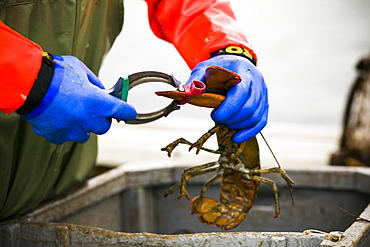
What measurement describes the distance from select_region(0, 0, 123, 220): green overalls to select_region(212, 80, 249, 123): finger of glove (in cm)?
47

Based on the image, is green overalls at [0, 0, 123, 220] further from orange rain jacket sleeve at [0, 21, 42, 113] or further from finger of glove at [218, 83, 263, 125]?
finger of glove at [218, 83, 263, 125]

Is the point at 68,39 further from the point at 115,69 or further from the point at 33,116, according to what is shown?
the point at 115,69

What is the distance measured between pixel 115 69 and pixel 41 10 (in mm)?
4766

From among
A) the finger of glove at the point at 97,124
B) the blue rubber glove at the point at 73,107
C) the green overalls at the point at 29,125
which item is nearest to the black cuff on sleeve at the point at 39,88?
the blue rubber glove at the point at 73,107

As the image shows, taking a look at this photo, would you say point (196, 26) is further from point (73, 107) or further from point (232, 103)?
point (73, 107)

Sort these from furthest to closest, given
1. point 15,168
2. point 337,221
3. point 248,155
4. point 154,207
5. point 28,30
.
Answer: point 154,207 < point 337,221 < point 248,155 < point 15,168 < point 28,30

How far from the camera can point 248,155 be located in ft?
5.42

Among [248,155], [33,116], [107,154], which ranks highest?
[33,116]

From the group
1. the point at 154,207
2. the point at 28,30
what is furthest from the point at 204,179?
the point at 28,30

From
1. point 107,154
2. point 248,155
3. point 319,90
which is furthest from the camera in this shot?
point 319,90

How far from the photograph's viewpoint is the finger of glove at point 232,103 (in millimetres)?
1336

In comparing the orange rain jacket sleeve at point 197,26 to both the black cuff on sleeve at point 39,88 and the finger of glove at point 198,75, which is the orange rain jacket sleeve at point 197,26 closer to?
the finger of glove at point 198,75

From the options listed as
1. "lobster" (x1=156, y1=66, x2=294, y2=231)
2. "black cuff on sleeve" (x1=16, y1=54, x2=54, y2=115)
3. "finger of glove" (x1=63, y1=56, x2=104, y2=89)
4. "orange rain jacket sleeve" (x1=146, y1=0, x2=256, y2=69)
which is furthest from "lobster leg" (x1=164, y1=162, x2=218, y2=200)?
"black cuff on sleeve" (x1=16, y1=54, x2=54, y2=115)

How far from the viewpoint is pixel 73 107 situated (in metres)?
1.18
